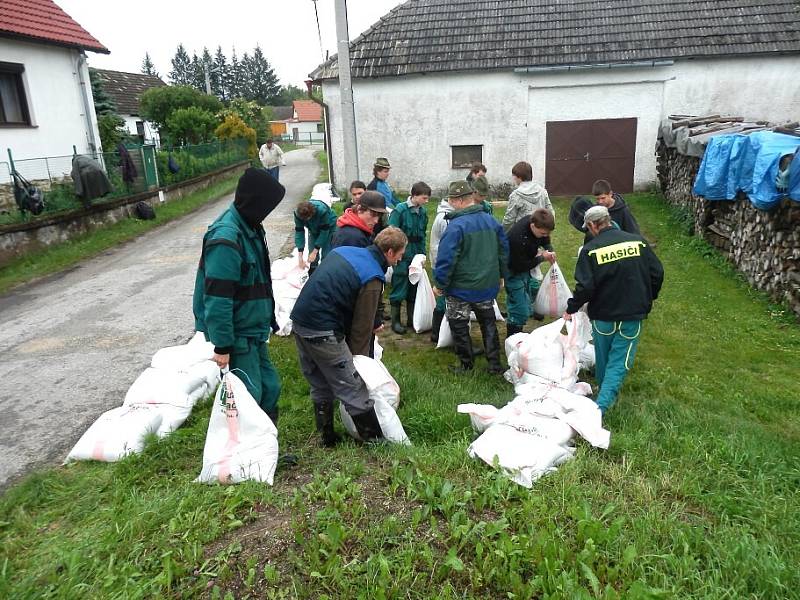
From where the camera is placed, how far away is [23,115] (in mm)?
12805

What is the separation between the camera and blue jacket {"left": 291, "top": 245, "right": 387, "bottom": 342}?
3654 millimetres

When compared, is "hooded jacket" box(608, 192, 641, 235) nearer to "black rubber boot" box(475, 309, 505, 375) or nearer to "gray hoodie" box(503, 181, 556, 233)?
"gray hoodie" box(503, 181, 556, 233)

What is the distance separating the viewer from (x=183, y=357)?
4.95 m

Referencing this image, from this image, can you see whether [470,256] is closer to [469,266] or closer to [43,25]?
[469,266]

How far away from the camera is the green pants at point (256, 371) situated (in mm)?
3652

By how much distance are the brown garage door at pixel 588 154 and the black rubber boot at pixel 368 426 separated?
41.4ft

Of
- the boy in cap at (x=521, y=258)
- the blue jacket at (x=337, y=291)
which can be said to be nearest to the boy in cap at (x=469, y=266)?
the boy in cap at (x=521, y=258)

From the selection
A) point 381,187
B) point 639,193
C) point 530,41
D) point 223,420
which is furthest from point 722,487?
point 530,41

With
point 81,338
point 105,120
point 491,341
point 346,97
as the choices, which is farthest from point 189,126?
point 491,341

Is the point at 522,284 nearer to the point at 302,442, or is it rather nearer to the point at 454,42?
the point at 302,442

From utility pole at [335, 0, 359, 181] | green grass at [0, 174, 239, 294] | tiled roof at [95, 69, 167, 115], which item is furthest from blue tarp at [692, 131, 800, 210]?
tiled roof at [95, 69, 167, 115]

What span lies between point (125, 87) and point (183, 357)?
32.2 meters

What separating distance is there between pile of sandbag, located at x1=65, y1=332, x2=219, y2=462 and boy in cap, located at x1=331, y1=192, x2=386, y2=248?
1.53m

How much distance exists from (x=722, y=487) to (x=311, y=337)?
261 centimetres
